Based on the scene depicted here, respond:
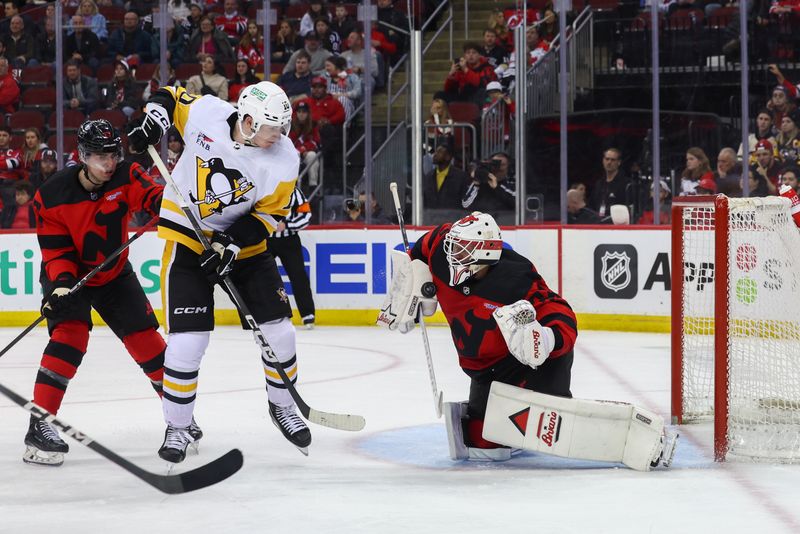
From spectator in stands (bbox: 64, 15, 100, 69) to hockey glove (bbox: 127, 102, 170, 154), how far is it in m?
4.82

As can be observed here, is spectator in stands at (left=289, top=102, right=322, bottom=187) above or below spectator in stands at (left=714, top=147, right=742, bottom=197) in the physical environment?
above

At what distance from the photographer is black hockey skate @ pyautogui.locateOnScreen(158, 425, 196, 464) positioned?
3.62 meters

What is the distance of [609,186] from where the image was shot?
7.59m

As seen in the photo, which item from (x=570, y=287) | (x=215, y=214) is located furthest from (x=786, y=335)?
(x=570, y=287)

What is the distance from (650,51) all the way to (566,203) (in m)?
1.06

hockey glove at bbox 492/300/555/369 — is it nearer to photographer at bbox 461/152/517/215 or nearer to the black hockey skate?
the black hockey skate

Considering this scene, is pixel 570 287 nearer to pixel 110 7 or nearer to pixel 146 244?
pixel 146 244

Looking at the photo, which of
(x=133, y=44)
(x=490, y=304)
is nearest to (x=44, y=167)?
(x=133, y=44)

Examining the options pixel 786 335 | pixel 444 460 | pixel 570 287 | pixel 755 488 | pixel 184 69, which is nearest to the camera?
pixel 755 488

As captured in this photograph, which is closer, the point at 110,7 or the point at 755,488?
the point at 755,488

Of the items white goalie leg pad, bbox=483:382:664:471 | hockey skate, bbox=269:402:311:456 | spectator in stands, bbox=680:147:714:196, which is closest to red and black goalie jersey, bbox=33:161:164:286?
hockey skate, bbox=269:402:311:456

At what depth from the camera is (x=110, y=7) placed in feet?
27.7

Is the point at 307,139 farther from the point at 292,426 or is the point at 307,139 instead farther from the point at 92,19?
the point at 292,426

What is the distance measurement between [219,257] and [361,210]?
4362mm
